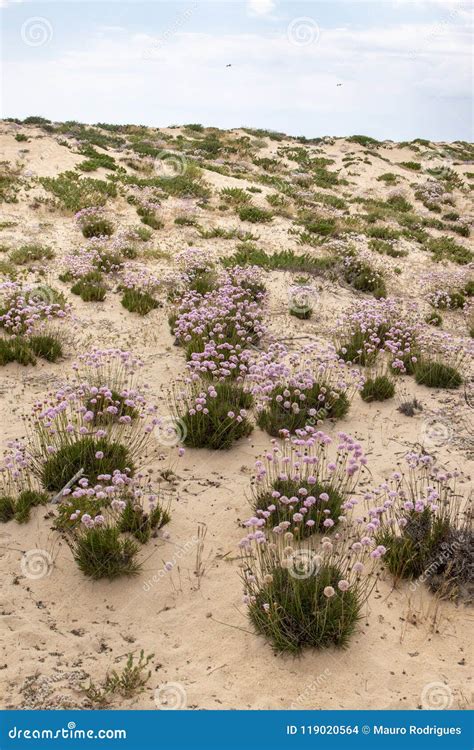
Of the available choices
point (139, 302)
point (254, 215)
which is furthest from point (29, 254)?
point (254, 215)

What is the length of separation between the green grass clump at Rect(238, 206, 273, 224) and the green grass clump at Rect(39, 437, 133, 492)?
13.1 meters

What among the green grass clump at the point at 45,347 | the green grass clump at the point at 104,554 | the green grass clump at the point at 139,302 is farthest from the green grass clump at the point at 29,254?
the green grass clump at the point at 104,554

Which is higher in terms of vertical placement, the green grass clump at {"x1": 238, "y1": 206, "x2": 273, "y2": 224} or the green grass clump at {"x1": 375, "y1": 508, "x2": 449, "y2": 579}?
the green grass clump at {"x1": 238, "y1": 206, "x2": 273, "y2": 224}

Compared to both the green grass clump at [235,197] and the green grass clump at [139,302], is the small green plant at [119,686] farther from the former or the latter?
the green grass clump at [235,197]

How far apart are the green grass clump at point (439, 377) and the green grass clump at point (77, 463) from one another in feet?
16.4

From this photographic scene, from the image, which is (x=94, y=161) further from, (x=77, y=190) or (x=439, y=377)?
(x=439, y=377)

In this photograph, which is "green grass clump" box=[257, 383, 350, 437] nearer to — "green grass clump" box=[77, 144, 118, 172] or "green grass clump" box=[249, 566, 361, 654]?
"green grass clump" box=[249, 566, 361, 654]

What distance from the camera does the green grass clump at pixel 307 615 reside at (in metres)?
4.08

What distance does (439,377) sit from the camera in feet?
28.7

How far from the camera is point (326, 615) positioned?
4043 mm

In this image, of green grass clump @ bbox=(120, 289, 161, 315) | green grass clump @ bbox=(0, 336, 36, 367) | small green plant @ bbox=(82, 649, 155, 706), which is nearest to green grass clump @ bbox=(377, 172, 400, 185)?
green grass clump @ bbox=(120, 289, 161, 315)

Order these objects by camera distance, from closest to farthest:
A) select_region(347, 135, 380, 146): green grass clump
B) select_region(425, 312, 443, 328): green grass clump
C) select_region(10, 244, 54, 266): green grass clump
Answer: select_region(425, 312, 443, 328): green grass clump → select_region(10, 244, 54, 266): green grass clump → select_region(347, 135, 380, 146): green grass clump

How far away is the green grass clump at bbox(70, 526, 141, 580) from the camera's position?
4.75m

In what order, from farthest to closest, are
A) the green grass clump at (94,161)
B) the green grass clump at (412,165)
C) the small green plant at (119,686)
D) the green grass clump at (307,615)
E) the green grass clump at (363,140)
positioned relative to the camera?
1. the green grass clump at (363,140)
2. the green grass clump at (412,165)
3. the green grass clump at (94,161)
4. the green grass clump at (307,615)
5. the small green plant at (119,686)
